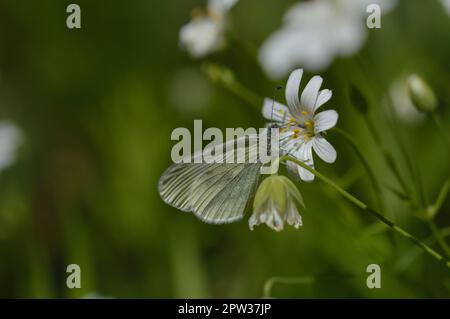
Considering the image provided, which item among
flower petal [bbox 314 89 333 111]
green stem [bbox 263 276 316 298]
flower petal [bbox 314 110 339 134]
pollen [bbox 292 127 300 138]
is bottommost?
green stem [bbox 263 276 316 298]

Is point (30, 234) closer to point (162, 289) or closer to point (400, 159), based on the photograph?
point (162, 289)

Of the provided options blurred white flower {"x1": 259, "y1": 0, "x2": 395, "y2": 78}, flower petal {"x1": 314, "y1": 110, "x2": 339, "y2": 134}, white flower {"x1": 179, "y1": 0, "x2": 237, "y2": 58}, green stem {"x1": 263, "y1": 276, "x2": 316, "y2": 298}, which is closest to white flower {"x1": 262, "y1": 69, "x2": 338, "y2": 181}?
flower petal {"x1": 314, "y1": 110, "x2": 339, "y2": 134}

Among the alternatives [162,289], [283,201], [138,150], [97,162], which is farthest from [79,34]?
[283,201]

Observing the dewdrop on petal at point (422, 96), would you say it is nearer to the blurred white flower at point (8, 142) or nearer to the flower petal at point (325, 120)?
the flower petal at point (325, 120)

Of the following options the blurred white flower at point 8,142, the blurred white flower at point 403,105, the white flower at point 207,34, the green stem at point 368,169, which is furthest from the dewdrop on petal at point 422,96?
the blurred white flower at point 8,142

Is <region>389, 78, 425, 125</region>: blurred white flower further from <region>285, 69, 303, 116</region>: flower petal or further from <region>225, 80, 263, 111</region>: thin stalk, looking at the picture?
<region>285, 69, 303, 116</region>: flower petal

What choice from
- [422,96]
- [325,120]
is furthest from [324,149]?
[422,96]

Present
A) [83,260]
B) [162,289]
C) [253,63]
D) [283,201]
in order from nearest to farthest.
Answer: [283,201] → [83,260] → [162,289] → [253,63]
